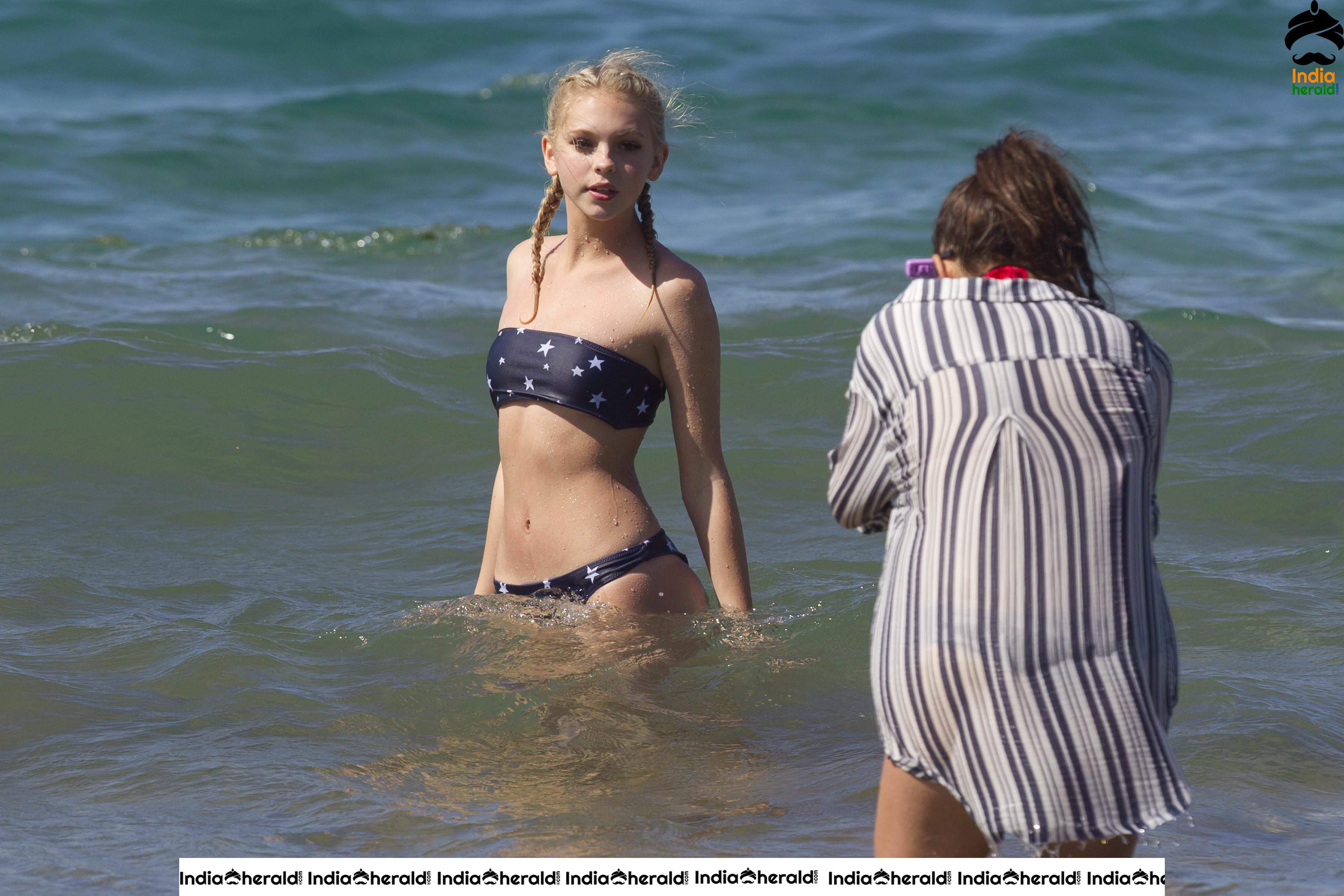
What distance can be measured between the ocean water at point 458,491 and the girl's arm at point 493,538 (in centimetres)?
12

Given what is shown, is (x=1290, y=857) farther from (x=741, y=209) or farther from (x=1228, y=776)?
(x=741, y=209)

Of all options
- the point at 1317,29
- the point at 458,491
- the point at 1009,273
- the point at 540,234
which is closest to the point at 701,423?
the point at 540,234

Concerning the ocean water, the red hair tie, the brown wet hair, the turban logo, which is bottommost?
the ocean water

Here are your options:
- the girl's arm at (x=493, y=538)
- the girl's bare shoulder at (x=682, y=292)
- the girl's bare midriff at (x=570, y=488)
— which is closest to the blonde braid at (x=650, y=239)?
the girl's bare shoulder at (x=682, y=292)

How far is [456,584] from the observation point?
5.78 m

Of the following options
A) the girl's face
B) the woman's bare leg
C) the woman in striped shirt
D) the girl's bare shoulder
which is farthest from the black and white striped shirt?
the girl's face

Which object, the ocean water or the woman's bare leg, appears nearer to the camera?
the woman's bare leg

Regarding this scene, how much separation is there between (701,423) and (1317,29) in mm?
22650

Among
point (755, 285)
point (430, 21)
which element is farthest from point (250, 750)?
point (430, 21)

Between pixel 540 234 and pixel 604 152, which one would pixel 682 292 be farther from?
pixel 540 234

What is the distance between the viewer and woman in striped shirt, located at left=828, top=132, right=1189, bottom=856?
2.29 metres

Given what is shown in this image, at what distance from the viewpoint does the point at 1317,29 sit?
23.0 m

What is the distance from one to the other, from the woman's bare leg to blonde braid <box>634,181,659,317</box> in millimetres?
1717

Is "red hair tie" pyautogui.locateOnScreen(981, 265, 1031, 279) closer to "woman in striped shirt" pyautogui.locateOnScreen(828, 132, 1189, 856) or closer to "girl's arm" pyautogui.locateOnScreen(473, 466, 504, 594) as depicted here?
"woman in striped shirt" pyautogui.locateOnScreen(828, 132, 1189, 856)
